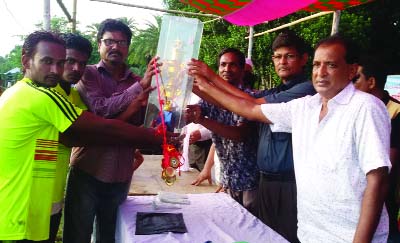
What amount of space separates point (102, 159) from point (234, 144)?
1114mm

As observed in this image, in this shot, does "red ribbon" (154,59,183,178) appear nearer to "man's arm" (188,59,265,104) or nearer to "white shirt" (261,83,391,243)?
"man's arm" (188,59,265,104)

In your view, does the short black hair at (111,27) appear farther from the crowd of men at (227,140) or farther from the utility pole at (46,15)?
the utility pole at (46,15)

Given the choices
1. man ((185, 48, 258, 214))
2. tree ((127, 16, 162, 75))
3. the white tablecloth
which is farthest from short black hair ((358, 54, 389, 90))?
tree ((127, 16, 162, 75))

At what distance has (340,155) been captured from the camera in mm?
1521

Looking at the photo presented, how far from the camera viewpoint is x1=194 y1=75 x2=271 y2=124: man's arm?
2182 mm

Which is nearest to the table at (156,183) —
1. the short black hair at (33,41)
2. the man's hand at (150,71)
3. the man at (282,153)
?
the man at (282,153)

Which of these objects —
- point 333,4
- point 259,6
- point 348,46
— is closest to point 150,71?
point 348,46

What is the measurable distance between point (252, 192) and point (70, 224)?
4.80 feet

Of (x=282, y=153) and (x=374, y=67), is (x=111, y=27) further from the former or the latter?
(x=374, y=67)

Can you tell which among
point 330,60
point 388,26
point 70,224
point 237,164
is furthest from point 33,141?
point 388,26

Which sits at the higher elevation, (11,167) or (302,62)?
(302,62)

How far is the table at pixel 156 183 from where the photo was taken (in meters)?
3.35

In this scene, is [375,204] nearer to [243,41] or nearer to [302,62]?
[302,62]

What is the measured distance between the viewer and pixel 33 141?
1711 mm
